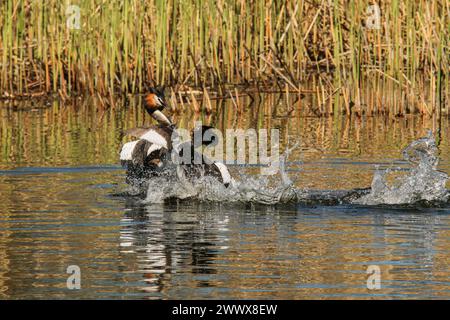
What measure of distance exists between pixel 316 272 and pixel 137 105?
11.0 m

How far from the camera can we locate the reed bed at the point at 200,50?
16.0 metres

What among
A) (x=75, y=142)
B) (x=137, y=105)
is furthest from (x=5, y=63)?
(x=75, y=142)

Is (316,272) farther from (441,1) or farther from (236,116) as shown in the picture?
(441,1)

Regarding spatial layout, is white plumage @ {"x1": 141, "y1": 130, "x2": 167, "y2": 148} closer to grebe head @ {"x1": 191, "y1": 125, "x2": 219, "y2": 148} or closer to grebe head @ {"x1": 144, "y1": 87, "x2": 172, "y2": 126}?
grebe head @ {"x1": 191, "y1": 125, "x2": 219, "y2": 148}

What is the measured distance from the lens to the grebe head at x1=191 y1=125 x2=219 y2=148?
9984 mm

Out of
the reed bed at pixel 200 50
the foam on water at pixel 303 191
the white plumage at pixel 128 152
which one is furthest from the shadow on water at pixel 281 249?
the reed bed at pixel 200 50

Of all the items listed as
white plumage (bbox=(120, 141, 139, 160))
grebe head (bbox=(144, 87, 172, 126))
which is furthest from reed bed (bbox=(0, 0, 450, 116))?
white plumage (bbox=(120, 141, 139, 160))

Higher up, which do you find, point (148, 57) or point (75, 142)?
point (148, 57)

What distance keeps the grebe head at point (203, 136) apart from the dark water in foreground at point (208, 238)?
59cm

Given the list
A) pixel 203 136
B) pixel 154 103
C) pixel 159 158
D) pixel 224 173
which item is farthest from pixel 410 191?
pixel 154 103

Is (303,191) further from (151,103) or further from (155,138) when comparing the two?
(151,103)
